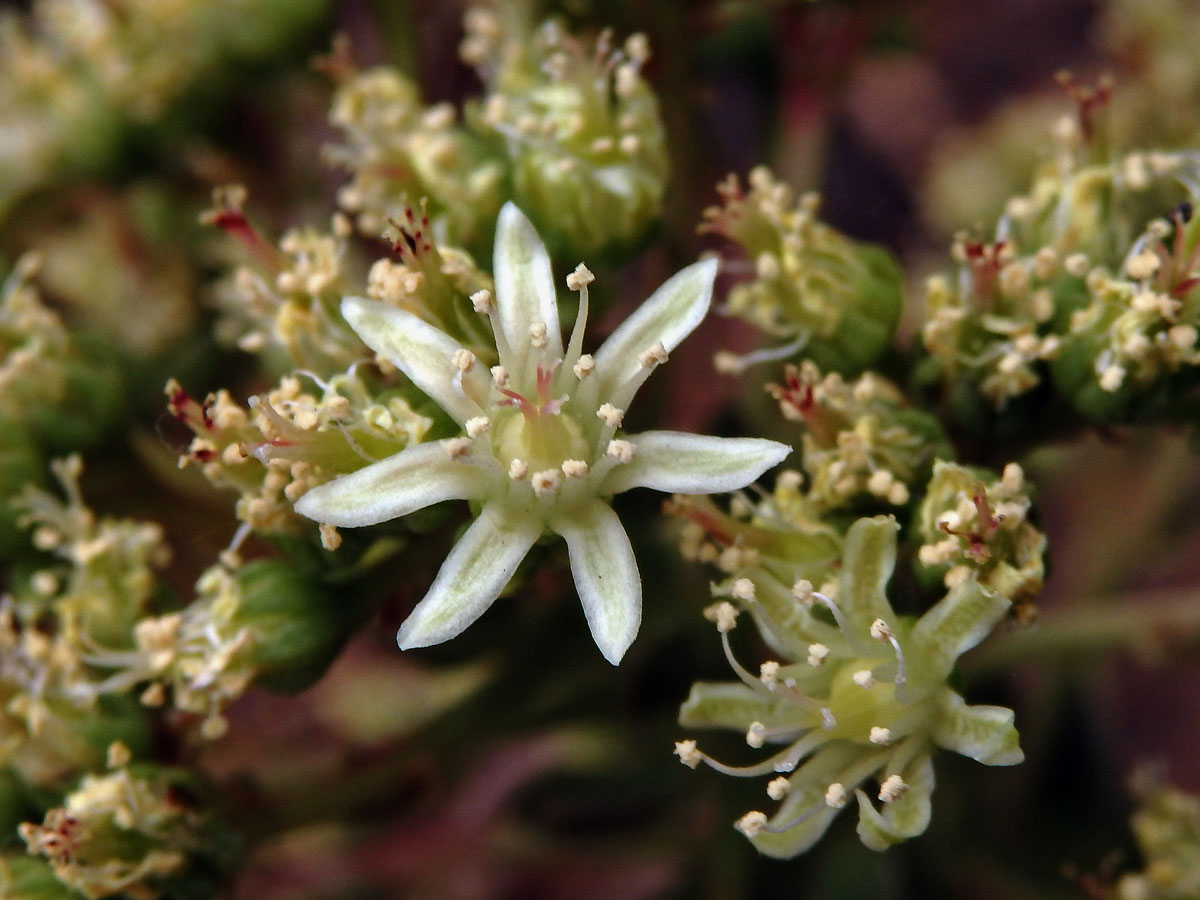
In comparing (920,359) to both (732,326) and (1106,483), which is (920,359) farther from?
(1106,483)

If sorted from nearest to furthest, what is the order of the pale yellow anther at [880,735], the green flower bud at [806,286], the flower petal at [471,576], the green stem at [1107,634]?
the flower petal at [471,576] → the pale yellow anther at [880,735] → the green flower bud at [806,286] → the green stem at [1107,634]

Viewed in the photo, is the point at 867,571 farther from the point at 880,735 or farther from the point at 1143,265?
the point at 1143,265

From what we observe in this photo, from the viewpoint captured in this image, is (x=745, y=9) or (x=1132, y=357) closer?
(x=1132, y=357)

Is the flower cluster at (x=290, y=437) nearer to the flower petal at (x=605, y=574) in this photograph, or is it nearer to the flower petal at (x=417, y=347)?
the flower petal at (x=417, y=347)

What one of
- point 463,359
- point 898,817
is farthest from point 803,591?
point 463,359

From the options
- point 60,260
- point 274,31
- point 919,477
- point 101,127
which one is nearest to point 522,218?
point 919,477

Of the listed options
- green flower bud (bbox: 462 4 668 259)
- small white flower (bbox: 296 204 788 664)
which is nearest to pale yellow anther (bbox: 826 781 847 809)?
small white flower (bbox: 296 204 788 664)

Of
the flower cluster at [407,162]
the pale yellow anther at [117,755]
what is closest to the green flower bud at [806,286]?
the flower cluster at [407,162]

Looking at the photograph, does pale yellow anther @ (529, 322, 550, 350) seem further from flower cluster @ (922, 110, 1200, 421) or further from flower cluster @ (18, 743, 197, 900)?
flower cluster @ (18, 743, 197, 900)
